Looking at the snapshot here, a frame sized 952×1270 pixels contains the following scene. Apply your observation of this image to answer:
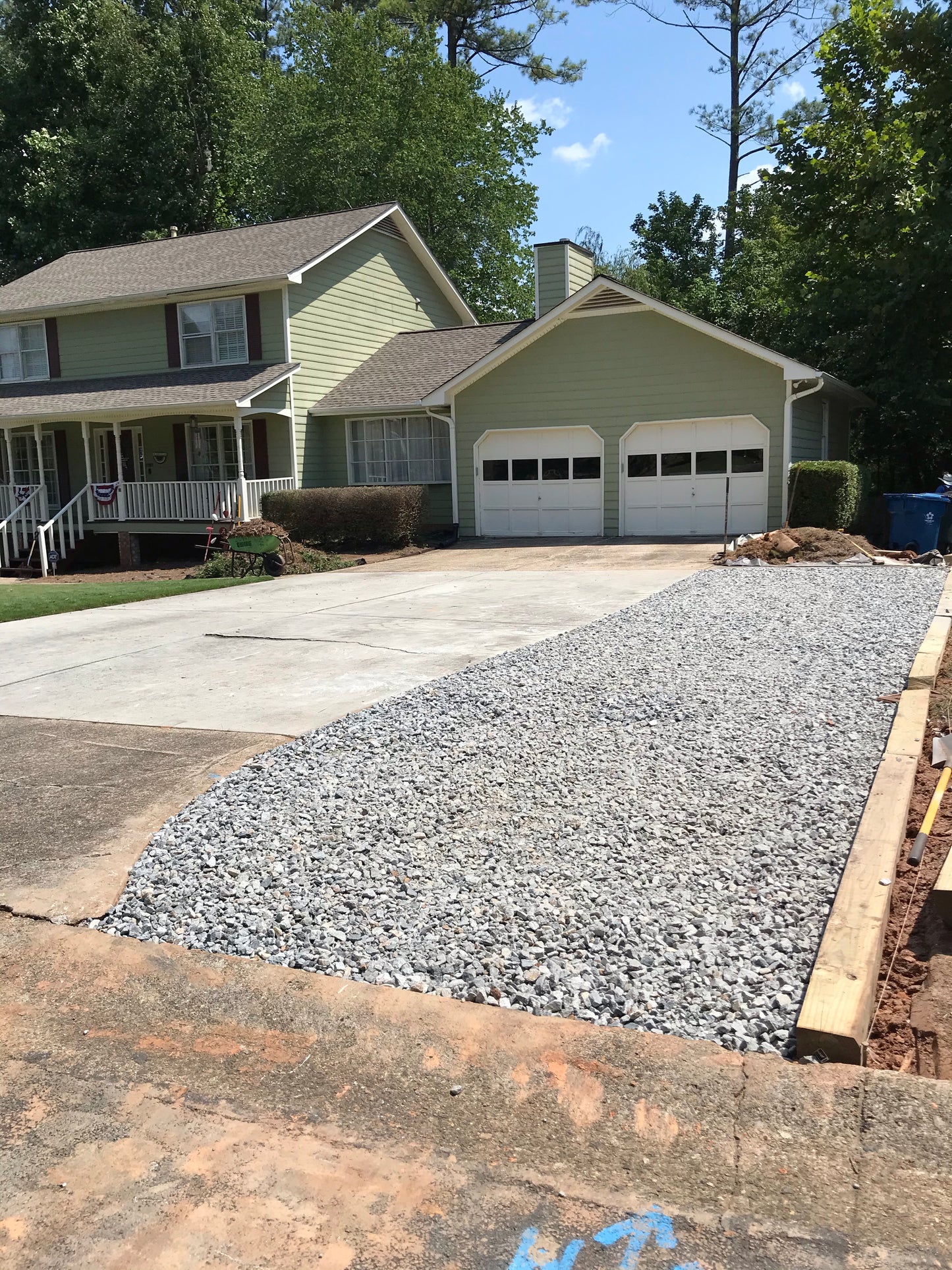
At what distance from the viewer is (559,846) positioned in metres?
4.30

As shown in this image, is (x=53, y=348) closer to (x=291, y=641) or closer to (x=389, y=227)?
(x=389, y=227)

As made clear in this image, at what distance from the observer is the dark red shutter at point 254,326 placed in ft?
72.5

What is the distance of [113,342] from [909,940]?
2387 cm

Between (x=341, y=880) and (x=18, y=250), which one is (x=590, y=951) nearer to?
(x=341, y=880)

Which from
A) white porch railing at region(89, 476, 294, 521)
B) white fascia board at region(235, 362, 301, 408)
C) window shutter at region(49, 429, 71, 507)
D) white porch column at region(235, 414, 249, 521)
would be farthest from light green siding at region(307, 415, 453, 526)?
window shutter at region(49, 429, 71, 507)

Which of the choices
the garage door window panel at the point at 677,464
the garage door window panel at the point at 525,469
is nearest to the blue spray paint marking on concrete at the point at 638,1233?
the garage door window panel at the point at 677,464

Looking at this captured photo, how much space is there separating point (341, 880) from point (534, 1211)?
1.89 m

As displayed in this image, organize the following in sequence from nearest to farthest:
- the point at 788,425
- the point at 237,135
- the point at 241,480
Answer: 1. the point at 788,425
2. the point at 241,480
3. the point at 237,135

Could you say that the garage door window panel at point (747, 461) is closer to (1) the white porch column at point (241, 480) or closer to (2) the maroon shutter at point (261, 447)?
(1) the white porch column at point (241, 480)

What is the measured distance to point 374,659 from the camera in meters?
8.35

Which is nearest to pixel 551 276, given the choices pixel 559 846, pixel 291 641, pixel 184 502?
pixel 184 502

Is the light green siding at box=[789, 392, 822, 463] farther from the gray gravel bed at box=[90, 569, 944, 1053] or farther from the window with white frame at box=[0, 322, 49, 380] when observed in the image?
the window with white frame at box=[0, 322, 49, 380]

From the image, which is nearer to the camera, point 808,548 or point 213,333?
point 808,548

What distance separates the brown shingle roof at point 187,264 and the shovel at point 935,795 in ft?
61.7
